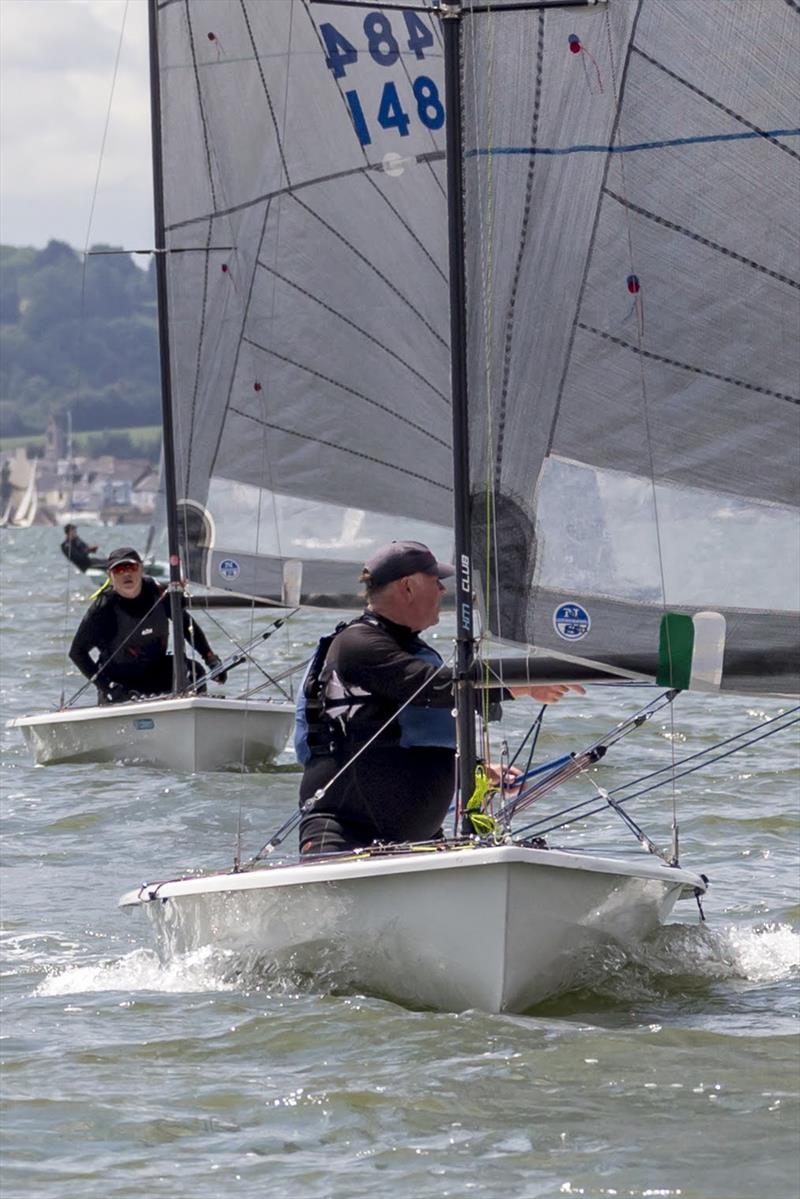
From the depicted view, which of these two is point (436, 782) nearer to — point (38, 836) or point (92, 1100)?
point (92, 1100)

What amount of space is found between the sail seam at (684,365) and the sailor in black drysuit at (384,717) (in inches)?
29.9

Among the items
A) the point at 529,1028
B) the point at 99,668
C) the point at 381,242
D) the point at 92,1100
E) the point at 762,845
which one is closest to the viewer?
the point at 92,1100

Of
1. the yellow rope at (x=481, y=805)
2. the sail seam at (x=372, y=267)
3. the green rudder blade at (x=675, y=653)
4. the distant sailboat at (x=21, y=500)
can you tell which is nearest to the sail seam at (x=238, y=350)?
the sail seam at (x=372, y=267)

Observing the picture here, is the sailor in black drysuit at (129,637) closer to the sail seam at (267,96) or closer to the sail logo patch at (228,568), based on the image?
the sail logo patch at (228,568)

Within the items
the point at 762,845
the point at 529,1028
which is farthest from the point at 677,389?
the point at 762,845

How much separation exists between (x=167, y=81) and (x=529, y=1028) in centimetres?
924

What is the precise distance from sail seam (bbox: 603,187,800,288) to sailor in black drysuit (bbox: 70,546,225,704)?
639 cm

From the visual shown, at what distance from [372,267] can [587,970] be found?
6.15 m

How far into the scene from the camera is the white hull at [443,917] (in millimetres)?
5656

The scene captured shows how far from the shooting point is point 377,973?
6.01m

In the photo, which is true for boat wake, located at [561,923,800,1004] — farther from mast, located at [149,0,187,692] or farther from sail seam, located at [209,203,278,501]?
mast, located at [149,0,187,692]

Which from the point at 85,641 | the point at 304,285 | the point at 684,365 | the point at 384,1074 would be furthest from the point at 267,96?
the point at 384,1074

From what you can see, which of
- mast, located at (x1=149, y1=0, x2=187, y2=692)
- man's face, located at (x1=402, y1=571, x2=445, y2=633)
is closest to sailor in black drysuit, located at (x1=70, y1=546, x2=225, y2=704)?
mast, located at (x1=149, y1=0, x2=187, y2=692)

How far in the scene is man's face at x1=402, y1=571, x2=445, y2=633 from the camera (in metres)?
6.16
